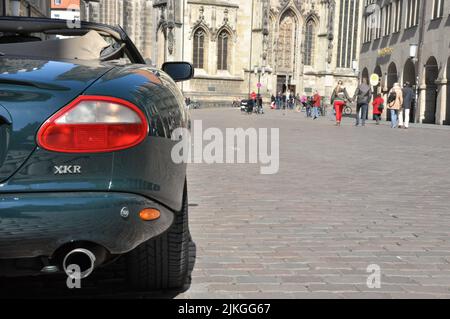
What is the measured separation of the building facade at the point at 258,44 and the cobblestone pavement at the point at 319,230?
48.5 metres

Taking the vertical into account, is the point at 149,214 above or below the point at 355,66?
below

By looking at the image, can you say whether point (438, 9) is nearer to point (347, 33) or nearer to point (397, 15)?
point (397, 15)

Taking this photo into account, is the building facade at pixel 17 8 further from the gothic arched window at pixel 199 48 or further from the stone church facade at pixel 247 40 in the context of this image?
the gothic arched window at pixel 199 48

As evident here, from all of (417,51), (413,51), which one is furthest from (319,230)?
(417,51)

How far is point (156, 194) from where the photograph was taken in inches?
102

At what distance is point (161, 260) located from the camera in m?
3.02

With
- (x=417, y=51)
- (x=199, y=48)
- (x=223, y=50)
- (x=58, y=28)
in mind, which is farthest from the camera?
(x=223, y=50)

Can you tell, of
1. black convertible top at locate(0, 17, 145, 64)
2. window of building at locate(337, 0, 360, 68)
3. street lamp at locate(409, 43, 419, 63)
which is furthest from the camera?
window of building at locate(337, 0, 360, 68)

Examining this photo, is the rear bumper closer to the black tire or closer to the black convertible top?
Result: the black tire

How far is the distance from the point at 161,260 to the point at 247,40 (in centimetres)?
5907

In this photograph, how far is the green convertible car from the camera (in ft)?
7.64

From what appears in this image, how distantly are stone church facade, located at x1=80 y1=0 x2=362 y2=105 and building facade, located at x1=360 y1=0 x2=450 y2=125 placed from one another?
20131mm

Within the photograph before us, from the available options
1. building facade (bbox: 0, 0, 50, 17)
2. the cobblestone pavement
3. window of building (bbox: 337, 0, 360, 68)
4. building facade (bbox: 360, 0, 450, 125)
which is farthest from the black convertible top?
window of building (bbox: 337, 0, 360, 68)
